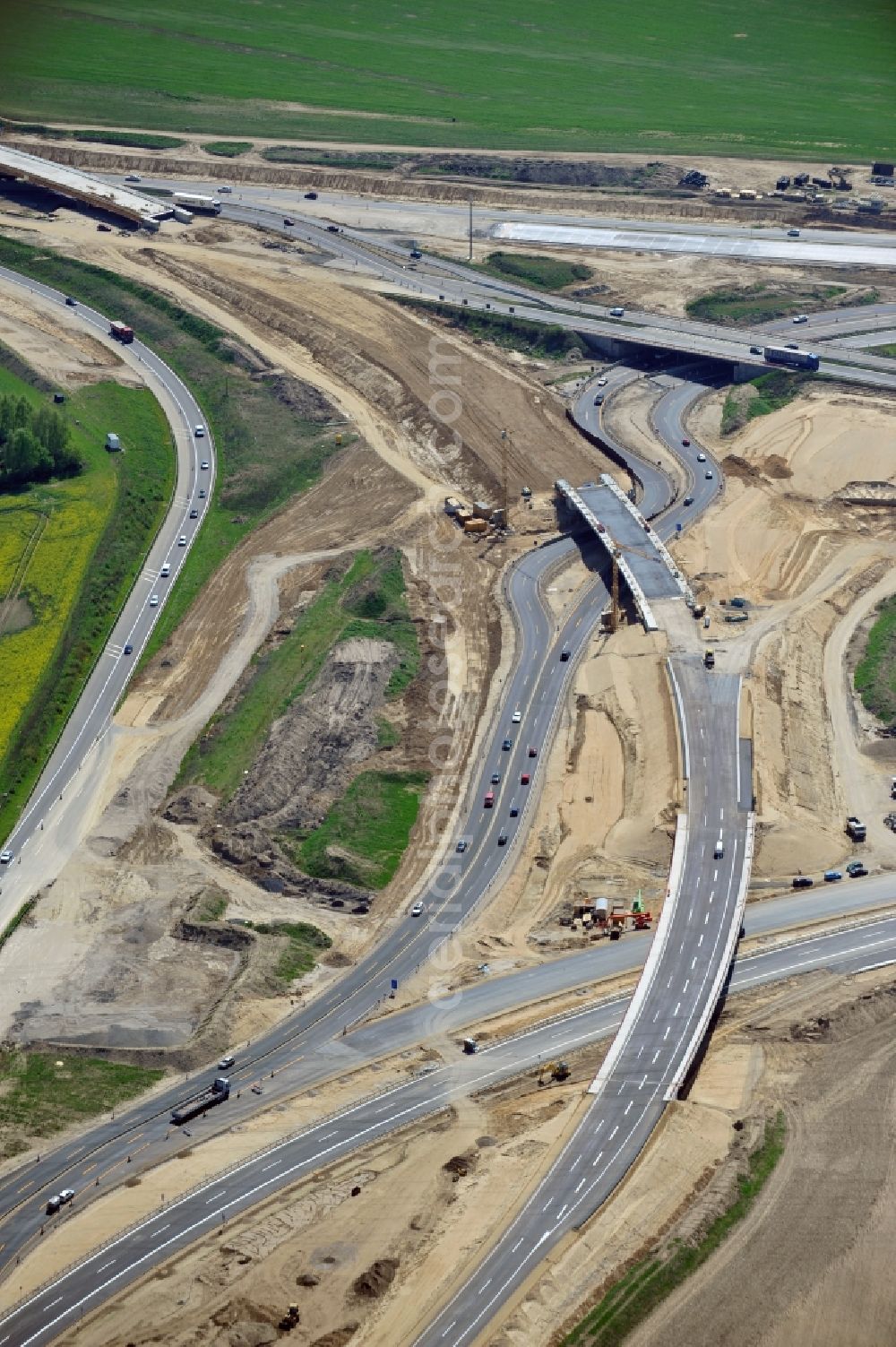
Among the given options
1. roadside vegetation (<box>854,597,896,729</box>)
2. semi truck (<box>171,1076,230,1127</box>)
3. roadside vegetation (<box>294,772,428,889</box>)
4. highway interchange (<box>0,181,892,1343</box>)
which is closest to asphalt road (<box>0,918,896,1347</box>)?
highway interchange (<box>0,181,892,1343</box>)

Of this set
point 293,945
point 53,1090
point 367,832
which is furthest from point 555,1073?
point 367,832

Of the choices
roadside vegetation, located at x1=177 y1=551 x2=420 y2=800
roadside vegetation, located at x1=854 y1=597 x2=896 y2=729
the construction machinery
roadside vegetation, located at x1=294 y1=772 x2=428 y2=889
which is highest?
roadside vegetation, located at x1=854 y1=597 x2=896 y2=729

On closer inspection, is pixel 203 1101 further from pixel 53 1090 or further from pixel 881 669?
pixel 881 669

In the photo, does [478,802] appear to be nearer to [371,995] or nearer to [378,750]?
[378,750]

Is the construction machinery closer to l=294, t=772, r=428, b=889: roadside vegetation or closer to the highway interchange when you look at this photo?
the highway interchange

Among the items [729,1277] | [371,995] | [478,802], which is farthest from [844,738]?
[729,1277]

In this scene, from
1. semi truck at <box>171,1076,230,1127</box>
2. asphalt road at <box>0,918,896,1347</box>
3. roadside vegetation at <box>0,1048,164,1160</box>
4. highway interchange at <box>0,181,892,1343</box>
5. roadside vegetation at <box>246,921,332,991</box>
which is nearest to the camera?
asphalt road at <box>0,918,896,1347</box>
